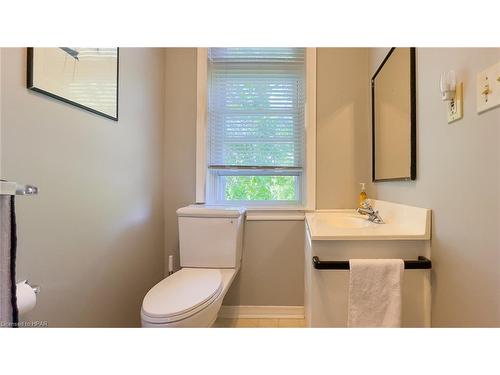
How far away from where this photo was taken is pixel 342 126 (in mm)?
1790

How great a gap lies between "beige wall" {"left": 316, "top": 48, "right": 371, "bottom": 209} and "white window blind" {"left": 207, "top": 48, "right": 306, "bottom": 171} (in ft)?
0.56

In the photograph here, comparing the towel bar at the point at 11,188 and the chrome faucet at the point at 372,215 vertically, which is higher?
the towel bar at the point at 11,188

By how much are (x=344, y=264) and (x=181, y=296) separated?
0.79 m

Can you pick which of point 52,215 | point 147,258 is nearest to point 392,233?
point 52,215

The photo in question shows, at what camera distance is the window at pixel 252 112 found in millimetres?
1866

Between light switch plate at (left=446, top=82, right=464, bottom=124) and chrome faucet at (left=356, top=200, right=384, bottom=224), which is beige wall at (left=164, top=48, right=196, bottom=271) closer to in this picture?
chrome faucet at (left=356, top=200, right=384, bottom=224)

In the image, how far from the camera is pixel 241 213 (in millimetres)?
1628

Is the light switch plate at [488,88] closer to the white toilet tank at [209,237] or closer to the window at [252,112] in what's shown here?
the window at [252,112]

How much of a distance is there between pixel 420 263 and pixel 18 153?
61.7 inches

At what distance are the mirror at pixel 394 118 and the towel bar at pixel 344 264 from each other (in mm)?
418

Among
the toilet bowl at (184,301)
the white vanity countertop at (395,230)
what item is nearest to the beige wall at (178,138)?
the toilet bowl at (184,301)

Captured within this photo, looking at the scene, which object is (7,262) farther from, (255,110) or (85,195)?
(255,110)

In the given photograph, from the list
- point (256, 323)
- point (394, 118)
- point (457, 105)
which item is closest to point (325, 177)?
point (394, 118)
